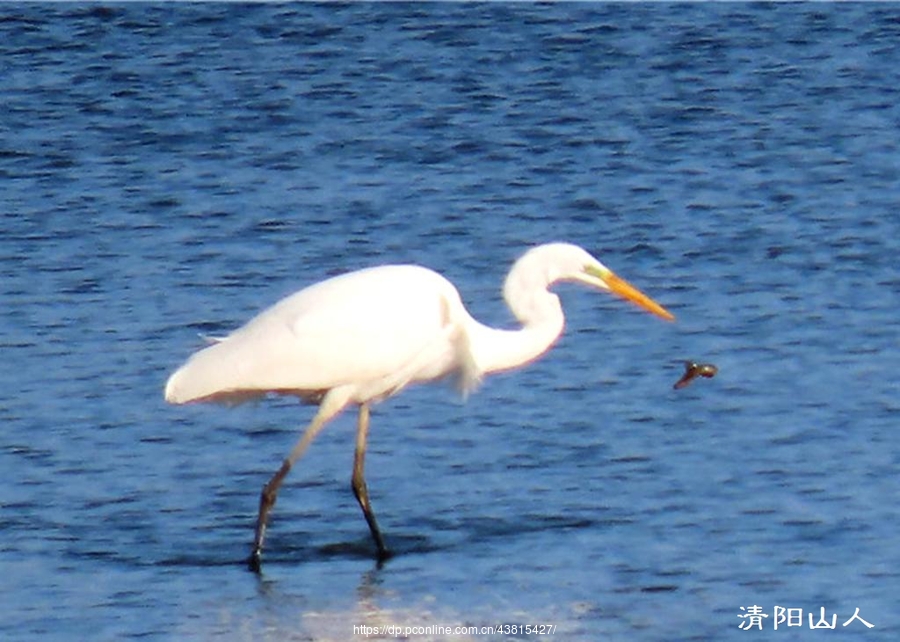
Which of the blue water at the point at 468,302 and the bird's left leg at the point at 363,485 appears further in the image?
the bird's left leg at the point at 363,485

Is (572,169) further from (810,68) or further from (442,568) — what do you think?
(442,568)

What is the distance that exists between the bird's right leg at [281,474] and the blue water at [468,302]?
0.07 meters

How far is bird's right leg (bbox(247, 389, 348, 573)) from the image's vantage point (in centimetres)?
725

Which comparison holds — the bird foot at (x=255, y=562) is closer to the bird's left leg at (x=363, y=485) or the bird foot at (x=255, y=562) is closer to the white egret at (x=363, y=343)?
the white egret at (x=363, y=343)

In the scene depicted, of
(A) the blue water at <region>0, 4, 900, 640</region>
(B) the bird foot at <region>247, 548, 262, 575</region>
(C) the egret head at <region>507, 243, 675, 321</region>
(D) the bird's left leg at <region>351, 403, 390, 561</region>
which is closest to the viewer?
(A) the blue water at <region>0, 4, 900, 640</region>

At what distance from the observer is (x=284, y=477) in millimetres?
7477

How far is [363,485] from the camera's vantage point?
24.7 feet

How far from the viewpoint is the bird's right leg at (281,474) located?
7.25m

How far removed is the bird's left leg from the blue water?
9 cm

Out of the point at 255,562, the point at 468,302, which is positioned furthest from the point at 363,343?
the point at 468,302

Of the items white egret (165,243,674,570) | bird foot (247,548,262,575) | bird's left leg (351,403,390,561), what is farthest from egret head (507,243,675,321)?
bird foot (247,548,262,575)

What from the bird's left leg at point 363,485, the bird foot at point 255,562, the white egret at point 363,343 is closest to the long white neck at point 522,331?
the white egret at point 363,343

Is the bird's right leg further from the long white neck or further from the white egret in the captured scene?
the long white neck

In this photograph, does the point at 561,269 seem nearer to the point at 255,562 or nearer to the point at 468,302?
the point at 255,562
